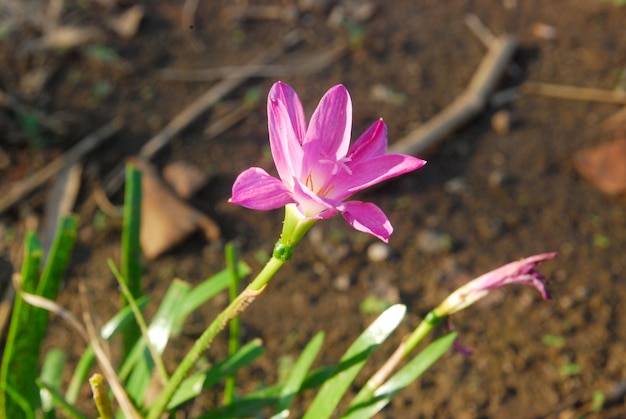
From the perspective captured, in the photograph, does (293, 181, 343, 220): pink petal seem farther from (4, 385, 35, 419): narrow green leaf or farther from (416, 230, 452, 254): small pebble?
(416, 230, 452, 254): small pebble

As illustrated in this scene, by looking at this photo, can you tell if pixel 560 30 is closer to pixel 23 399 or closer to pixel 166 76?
pixel 166 76

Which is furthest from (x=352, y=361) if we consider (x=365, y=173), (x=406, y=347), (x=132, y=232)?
(x=132, y=232)

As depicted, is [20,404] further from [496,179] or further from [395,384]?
[496,179]

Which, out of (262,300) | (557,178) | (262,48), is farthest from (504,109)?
(262,300)

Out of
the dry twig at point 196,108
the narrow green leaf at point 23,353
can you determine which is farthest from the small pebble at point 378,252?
the narrow green leaf at point 23,353

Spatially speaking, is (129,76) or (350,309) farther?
(129,76)

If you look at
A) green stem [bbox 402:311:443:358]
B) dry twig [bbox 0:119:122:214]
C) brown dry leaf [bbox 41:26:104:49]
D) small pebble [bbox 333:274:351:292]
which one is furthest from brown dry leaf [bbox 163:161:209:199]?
green stem [bbox 402:311:443:358]

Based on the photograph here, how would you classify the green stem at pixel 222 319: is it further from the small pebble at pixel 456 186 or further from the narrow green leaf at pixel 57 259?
the small pebble at pixel 456 186
